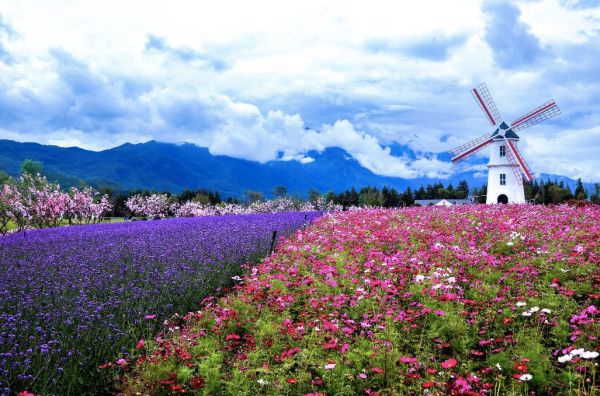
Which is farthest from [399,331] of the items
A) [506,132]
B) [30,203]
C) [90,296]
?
[506,132]

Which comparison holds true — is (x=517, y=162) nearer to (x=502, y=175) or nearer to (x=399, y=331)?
(x=502, y=175)

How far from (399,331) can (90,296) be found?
5171 millimetres

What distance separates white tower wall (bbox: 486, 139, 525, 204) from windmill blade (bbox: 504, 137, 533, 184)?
0.24 m

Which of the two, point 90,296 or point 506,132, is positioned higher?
point 506,132

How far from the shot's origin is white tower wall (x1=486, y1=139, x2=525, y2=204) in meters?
→ 34.7

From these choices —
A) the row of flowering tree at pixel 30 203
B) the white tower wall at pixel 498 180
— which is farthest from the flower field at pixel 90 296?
the white tower wall at pixel 498 180

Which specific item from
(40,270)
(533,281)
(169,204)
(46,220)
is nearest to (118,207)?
(169,204)

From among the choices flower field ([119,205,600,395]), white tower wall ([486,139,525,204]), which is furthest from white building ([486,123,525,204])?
flower field ([119,205,600,395])

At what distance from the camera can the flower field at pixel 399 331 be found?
5.02 metres

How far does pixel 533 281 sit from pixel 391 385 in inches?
160

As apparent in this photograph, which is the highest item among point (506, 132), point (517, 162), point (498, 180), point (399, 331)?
point (506, 132)

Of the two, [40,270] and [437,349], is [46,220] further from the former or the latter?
[437,349]

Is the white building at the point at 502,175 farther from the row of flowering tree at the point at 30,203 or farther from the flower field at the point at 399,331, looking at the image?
the row of flowering tree at the point at 30,203

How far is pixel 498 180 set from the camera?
35.2 metres
